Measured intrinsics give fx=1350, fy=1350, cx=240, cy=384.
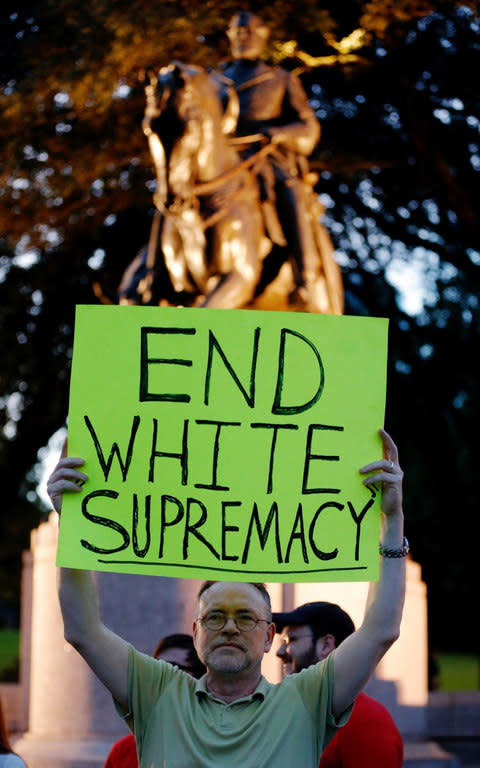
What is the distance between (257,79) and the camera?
10609 mm

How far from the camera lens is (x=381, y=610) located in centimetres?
317

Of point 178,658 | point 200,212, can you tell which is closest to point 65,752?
point 200,212

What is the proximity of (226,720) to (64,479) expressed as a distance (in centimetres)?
67

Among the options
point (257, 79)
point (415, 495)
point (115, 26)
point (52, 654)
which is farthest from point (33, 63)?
point (415, 495)

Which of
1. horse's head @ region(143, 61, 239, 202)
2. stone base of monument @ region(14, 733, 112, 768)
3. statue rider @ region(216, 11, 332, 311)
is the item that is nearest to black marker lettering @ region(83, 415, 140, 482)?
stone base of monument @ region(14, 733, 112, 768)

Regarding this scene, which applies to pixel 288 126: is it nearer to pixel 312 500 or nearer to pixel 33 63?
pixel 33 63

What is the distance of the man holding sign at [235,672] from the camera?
10.2ft

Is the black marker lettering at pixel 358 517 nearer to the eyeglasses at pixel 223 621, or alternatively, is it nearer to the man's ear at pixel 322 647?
the eyeglasses at pixel 223 621

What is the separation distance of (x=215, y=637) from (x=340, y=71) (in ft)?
46.1

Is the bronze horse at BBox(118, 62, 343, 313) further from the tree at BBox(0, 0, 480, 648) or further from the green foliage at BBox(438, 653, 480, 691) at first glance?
the green foliage at BBox(438, 653, 480, 691)

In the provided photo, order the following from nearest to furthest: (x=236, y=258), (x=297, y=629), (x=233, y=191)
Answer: (x=297, y=629), (x=236, y=258), (x=233, y=191)

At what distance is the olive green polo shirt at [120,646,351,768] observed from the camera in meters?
3.04

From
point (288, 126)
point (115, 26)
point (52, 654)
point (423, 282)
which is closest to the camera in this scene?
point (52, 654)

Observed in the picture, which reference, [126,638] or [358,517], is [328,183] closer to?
[126,638]
